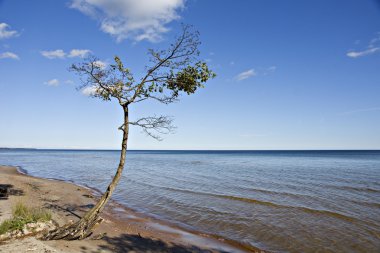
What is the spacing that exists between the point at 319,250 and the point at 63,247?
369 inches

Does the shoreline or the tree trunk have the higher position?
the tree trunk

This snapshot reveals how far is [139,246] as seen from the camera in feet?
32.5

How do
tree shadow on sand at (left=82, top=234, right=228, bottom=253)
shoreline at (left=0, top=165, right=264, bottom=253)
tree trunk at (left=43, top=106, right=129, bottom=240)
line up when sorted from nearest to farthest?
tree trunk at (left=43, top=106, right=129, bottom=240) < tree shadow on sand at (left=82, top=234, right=228, bottom=253) < shoreline at (left=0, top=165, right=264, bottom=253)

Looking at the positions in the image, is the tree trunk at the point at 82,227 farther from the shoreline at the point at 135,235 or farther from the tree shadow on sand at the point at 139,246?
the tree shadow on sand at the point at 139,246

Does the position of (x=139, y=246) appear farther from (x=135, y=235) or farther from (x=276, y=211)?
(x=276, y=211)

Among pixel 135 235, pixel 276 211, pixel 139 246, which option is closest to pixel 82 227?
pixel 139 246

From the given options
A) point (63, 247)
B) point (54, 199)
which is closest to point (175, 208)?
point (54, 199)

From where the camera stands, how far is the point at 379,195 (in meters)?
21.4

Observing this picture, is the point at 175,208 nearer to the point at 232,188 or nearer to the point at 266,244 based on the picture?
the point at 266,244

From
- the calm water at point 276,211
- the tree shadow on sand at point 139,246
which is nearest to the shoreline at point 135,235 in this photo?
the tree shadow on sand at point 139,246

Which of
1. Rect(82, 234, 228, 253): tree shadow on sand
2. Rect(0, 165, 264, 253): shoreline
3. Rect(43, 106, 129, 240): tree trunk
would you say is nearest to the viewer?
Rect(43, 106, 129, 240): tree trunk

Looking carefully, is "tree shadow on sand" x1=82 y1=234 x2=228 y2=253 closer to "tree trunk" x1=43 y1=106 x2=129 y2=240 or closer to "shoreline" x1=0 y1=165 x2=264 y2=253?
"shoreline" x1=0 y1=165 x2=264 y2=253

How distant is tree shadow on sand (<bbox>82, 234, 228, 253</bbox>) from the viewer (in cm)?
930

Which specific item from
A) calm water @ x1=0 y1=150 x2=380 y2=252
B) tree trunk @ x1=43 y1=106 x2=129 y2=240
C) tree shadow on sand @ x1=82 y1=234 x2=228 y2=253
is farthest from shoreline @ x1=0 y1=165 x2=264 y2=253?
calm water @ x1=0 y1=150 x2=380 y2=252
